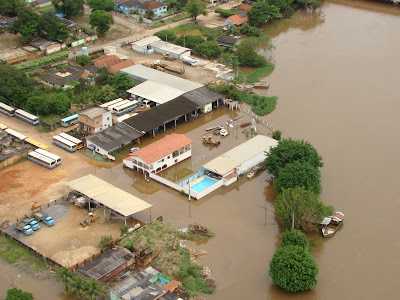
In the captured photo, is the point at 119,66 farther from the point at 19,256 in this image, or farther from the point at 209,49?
the point at 19,256

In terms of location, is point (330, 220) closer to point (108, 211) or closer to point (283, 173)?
point (283, 173)

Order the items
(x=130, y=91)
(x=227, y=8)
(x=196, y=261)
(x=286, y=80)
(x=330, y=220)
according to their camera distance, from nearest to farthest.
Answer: (x=196, y=261)
(x=330, y=220)
(x=130, y=91)
(x=286, y=80)
(x=227, y=8)

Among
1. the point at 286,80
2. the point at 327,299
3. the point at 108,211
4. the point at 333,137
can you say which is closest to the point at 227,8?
the point at 286,80

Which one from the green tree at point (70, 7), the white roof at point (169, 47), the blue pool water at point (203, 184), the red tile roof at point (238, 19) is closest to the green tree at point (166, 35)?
the white roof at point (169, 47)

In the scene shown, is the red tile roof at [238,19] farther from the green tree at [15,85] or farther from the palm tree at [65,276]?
the palm tree at [65,276]

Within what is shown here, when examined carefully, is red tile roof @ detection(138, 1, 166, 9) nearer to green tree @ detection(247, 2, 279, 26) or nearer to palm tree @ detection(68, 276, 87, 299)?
green tree @ detection(247, 2, 279, 26)

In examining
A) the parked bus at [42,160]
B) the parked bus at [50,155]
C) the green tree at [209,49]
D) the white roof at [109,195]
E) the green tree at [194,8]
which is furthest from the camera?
the green tree at [194,8]

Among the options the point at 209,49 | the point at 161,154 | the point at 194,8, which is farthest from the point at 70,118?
the point at 194,8
